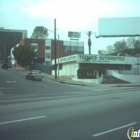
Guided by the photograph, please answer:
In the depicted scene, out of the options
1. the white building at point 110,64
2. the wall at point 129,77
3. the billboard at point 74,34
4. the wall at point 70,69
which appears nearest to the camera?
the wall at point 129,77

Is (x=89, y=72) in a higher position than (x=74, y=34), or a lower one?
lower

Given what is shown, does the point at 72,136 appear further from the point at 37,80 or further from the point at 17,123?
the point at 37,80

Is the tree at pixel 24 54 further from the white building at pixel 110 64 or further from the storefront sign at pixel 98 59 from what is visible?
the storefront sign at pixel 98 59

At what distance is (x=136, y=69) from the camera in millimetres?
48688

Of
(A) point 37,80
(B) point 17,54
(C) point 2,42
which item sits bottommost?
(A) point 37,80

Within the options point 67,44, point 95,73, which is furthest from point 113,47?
point 95,73

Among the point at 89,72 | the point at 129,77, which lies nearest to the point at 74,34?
the point at 129,77

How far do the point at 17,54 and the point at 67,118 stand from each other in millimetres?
55604

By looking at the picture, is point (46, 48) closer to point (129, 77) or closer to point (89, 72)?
point (129, 77)

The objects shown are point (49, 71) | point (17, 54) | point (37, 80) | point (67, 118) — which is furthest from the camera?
point (17, 54)

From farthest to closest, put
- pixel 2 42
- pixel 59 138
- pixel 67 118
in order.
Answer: pixel 2 42 < pixel 67 118 < pixel 59 138

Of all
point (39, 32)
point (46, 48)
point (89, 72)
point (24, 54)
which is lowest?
point (89, 72)

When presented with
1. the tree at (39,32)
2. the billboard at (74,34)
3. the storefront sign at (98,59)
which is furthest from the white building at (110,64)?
the tree at (39,32)

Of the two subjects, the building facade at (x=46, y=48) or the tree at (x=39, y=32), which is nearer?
the building facade at (x=46, y=48)
